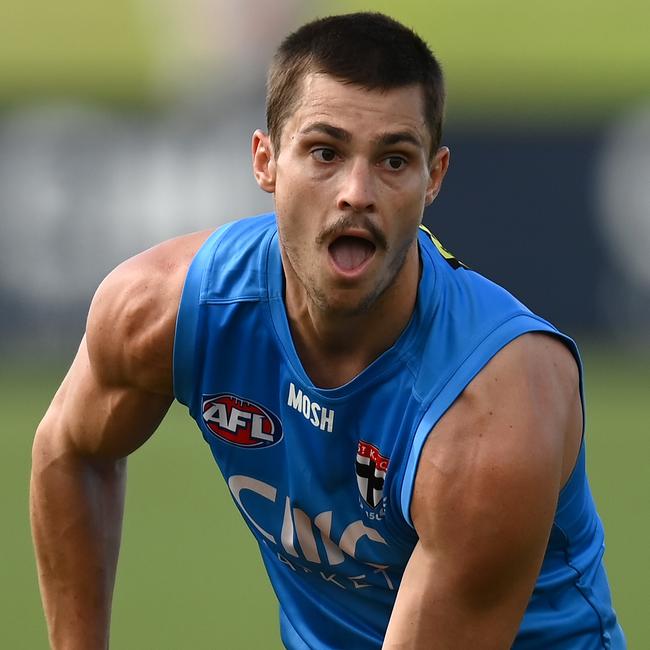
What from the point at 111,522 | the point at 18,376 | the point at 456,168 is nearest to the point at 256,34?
the point at 456,168

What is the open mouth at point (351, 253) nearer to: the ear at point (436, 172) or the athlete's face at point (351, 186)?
the athlete's face at point (351, 186)

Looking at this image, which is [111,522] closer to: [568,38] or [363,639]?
[363,639]

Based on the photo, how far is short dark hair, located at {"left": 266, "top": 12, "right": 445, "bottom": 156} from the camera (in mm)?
3574

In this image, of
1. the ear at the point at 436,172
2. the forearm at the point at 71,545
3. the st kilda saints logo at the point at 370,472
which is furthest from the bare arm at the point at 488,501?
the forearm at the point at 71,545

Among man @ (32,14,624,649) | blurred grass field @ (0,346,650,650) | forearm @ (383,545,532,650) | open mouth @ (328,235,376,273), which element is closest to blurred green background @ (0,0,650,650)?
blurred grass field @ (0,346,650,650)

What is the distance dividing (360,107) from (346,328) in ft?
1.97

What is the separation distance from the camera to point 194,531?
8.76 m

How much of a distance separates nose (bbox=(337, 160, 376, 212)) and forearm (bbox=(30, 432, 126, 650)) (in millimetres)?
1304

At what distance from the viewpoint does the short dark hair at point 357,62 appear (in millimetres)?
3574

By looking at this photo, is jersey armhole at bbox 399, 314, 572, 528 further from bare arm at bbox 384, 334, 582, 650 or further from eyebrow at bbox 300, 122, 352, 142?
eyebrow at bbox 300, 122, 352, 142

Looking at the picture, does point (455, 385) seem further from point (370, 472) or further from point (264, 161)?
point (264, 161)

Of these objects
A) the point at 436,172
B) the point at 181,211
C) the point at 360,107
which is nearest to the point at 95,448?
the point at 436,172

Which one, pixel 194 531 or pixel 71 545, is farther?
pixel 194 531

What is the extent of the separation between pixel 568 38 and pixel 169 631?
10.4 meters
